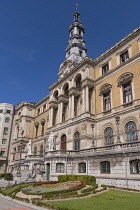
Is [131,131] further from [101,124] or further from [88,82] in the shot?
[88,82]

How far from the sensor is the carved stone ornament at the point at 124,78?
26.8 metres

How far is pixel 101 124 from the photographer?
97.8ft

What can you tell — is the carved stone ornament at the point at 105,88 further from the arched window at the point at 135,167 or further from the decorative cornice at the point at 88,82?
the arched window at the point at 135,167

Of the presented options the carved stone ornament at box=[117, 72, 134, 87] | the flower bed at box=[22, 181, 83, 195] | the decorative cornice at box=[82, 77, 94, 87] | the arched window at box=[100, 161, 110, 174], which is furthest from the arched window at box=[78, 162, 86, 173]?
the decorative cornice at box=[82, 77, 94, 87]

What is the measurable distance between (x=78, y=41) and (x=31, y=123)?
3330 centimetres

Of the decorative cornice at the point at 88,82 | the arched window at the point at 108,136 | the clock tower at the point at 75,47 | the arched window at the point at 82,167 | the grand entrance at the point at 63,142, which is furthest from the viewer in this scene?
the clock tower at the point at 75,47

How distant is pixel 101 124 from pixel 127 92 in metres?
6.87

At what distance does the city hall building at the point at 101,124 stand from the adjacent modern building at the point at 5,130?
95.3 ft

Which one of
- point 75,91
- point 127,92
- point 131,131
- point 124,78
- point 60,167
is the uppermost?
point 75,91

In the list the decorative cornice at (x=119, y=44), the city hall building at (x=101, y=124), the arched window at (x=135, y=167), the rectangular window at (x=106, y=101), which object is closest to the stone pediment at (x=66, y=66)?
the city hall building at (x=101, y=124)

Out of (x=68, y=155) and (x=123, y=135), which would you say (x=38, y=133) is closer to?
(x=68, y=155)

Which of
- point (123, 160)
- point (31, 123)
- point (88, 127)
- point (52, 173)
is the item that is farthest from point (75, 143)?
point (31, 123)

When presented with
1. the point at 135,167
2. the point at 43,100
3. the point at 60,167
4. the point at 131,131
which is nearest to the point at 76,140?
the point at 60,167

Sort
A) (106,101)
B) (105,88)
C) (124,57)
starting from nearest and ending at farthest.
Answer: (124,57), (105,88), (106,101)
